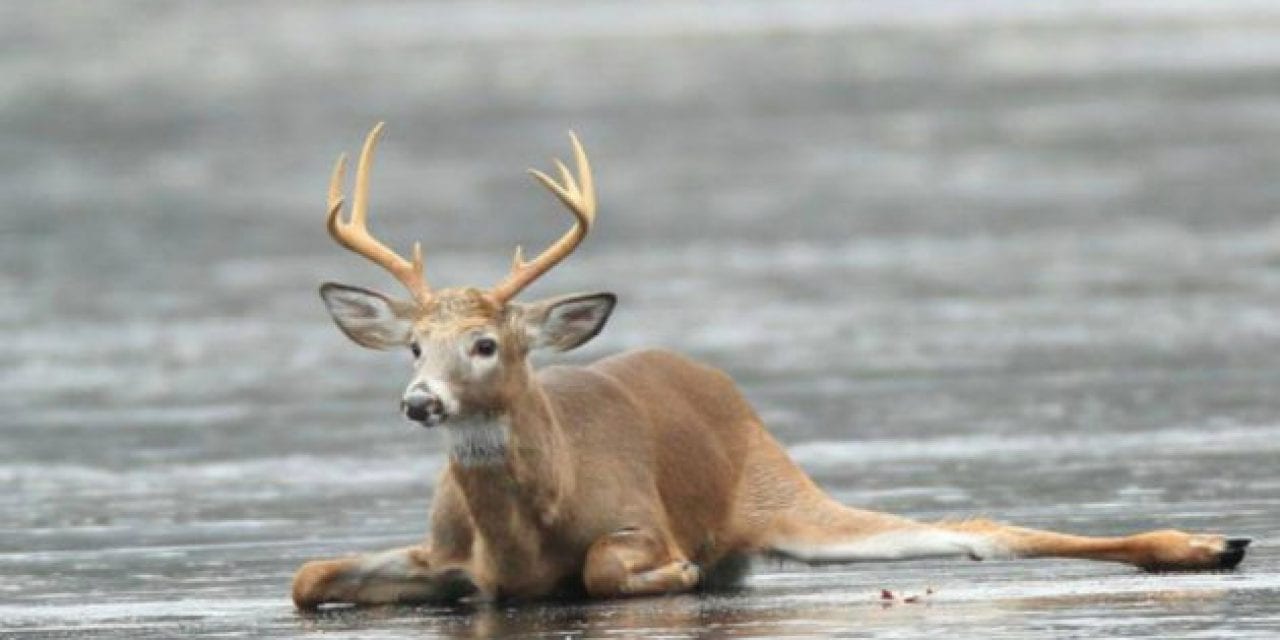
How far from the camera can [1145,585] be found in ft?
42.2

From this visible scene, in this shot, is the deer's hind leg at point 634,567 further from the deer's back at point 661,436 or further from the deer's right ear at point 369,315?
the deer's right ear at point 369,315

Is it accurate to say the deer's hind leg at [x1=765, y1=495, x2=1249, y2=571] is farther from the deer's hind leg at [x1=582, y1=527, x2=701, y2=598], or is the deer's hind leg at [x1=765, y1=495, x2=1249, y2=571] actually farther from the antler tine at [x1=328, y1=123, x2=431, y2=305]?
the antler tine at [x1=328, y1=123, x2=431, y2=305]

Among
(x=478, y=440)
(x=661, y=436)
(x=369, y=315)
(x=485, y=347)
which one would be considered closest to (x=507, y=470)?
(x=478, y=440)

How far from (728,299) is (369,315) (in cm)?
1155

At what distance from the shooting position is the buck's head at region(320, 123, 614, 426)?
1301cm

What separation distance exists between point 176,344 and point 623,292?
10.9 ft

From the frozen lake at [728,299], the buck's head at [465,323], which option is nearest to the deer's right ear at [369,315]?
the buck's head at [465,323]

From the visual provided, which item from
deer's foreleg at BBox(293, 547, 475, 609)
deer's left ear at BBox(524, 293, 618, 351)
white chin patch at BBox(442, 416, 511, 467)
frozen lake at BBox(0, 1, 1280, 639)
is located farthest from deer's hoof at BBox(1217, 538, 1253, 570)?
deer's foreleg at BBox(293, 547, 475, 609)

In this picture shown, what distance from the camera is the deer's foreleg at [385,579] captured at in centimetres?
1337

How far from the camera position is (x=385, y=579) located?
44.3 ft

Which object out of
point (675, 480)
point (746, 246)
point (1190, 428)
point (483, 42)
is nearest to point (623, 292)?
point (746, 246)

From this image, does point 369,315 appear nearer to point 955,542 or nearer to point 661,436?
point 661,436

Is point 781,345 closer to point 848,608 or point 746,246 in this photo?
point 746,246

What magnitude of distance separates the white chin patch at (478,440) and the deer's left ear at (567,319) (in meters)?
0.35
